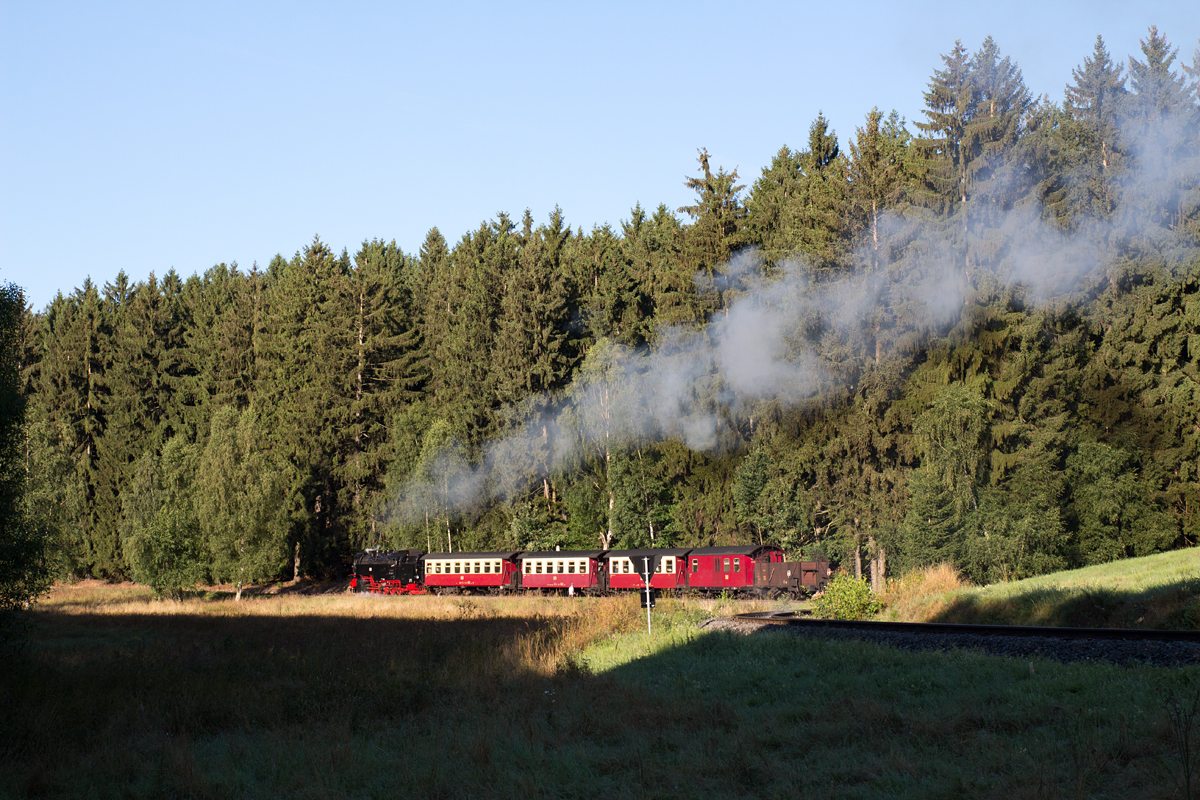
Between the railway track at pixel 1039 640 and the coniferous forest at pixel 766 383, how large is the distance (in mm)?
18129

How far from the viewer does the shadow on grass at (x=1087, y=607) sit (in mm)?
17547

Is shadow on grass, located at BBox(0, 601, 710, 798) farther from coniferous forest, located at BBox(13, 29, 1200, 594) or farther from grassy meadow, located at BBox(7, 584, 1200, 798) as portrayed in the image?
coniferous forest, located at BBox(13, 29, 1200, 594)

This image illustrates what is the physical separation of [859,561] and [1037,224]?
1741 centimetres

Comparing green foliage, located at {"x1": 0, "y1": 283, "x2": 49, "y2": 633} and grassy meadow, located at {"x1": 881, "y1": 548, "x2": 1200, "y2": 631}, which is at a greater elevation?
green foliage, located at {"x1": 0, "y1": 283, "x2": 49, "y2": 633}

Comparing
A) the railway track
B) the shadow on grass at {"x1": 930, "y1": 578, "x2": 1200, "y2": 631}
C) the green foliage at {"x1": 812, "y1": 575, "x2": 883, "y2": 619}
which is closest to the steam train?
the green foliage at {"x1": 812, "y1": 575, "x2": 883, "y2": 619}

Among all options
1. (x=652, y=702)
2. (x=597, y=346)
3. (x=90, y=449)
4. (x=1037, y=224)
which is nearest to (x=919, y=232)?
(x=1037, y=224)

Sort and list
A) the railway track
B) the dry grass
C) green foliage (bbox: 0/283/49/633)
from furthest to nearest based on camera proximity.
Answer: the dry grass → green foliage (bbox: 0/283/49/633) → the railway track

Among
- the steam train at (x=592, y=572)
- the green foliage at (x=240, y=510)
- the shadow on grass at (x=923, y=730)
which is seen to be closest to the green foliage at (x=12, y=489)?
the shadow on grass at (x=923, y=730)

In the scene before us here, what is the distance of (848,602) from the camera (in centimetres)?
2467

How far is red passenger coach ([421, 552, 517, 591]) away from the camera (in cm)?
4469

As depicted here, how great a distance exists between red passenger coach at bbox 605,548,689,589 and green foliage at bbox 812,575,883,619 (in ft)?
45.7

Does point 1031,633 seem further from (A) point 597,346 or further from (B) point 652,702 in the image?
(A) point 597,346

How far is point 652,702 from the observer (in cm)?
1366

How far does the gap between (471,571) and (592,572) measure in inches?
299
